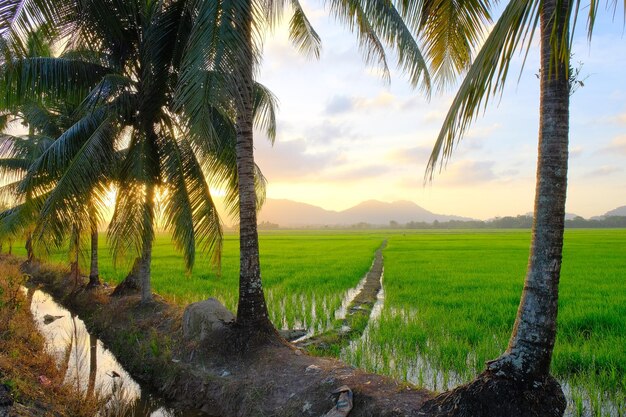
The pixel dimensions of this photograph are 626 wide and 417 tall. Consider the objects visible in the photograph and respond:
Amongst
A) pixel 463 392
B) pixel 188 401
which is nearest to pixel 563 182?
pixel 463 392

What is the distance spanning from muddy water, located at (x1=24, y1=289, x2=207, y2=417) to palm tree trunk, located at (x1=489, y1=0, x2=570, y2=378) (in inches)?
154

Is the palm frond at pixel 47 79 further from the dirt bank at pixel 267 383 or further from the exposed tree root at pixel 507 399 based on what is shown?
the exposed tree root at pixel 507 399

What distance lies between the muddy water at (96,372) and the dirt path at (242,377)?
17 centimetres

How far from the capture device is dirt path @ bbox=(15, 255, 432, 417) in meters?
4.30

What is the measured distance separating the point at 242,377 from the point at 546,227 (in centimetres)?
390

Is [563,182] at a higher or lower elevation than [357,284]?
higher

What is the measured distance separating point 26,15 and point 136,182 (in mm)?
3296

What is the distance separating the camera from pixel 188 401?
5.58 metres

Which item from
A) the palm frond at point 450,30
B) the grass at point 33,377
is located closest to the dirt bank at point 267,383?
the grass at point 33,377

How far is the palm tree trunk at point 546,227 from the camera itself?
333cm

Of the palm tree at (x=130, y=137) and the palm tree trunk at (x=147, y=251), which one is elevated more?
the palm tree at (x=130, y=137)

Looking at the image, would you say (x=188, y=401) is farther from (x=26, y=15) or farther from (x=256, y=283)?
(x=26, y=15)

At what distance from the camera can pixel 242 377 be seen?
5324 mm

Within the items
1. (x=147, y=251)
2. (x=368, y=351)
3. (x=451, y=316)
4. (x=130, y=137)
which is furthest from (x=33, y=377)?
(x=451, y=316)
